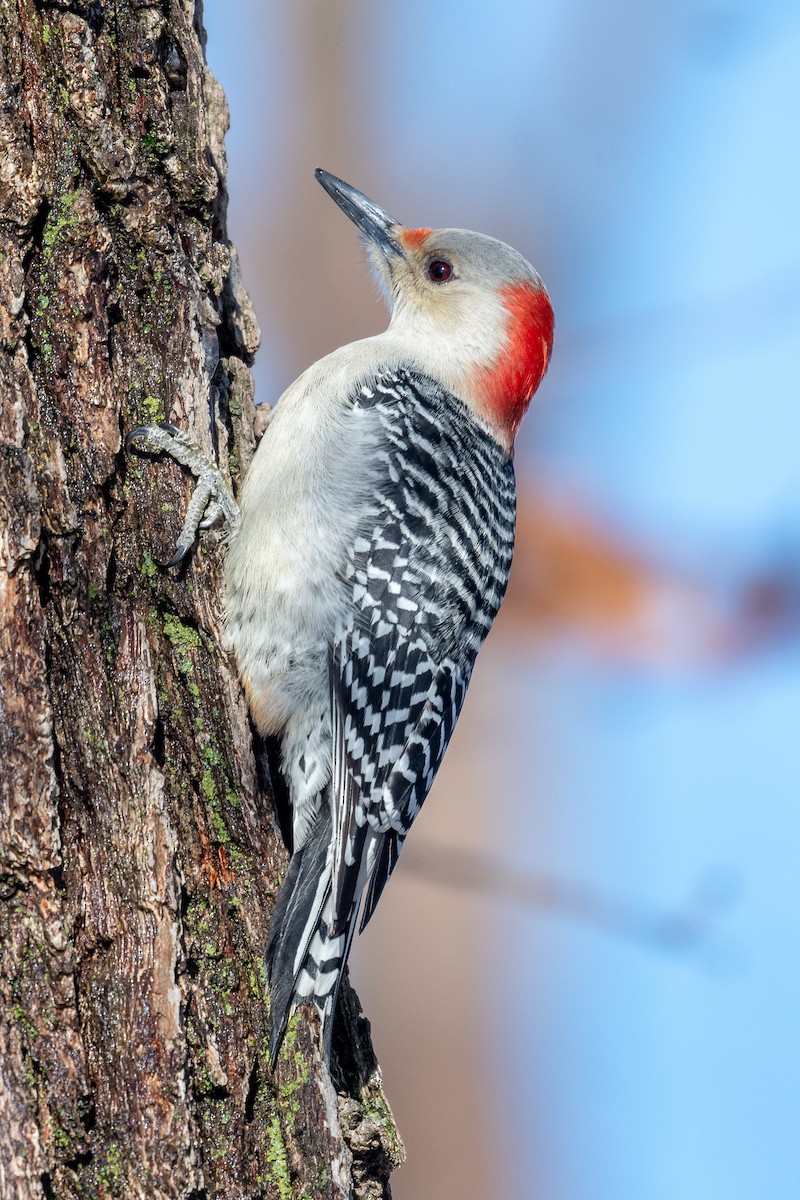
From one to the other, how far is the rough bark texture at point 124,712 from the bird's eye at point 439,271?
150 centimetres

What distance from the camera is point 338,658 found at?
3.58 meters

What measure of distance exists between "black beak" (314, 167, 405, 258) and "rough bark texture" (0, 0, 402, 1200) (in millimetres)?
1462

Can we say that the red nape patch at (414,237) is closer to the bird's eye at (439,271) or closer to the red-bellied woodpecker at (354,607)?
the bird's eye at (439,271)

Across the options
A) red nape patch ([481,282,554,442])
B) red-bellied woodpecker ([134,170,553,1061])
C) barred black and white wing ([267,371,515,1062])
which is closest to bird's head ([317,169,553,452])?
red nape patch ([481,282,554,442])

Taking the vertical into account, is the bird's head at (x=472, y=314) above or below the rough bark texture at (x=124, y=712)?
above

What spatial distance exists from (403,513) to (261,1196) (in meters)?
2.00

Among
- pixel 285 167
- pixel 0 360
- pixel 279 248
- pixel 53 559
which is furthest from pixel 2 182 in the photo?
pixel 285 167

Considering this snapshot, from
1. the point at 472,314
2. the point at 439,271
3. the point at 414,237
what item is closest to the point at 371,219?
the point at 414,237

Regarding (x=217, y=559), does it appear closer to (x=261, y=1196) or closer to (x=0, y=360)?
(x=0, y=360)

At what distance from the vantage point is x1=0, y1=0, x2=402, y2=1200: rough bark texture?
2365 millimetres

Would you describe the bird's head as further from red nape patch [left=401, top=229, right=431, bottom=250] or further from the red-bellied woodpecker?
the red-bellied woodpecker

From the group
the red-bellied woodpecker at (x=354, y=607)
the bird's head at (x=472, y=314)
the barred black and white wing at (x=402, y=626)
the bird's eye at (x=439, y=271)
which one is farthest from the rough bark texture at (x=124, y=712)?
the bird's eye at (x=439, y=271)

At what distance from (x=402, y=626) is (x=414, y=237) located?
1.95 metres

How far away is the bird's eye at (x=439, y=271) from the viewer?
15.5ft
